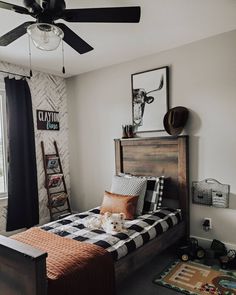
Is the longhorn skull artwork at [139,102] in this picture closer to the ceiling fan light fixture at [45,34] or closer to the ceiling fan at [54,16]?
the ceiling fan at [54,16]

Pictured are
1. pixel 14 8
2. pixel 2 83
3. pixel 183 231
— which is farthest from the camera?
pixel 2 83

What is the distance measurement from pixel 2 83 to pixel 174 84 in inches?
89.3

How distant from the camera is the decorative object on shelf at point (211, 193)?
2.71m

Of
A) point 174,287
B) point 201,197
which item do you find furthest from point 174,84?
point 174,287

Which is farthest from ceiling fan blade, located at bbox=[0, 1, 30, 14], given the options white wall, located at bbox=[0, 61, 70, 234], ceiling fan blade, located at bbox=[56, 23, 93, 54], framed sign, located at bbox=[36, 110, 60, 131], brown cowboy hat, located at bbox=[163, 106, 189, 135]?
framed sign, located at bbox=[36, 110, 60, 131]

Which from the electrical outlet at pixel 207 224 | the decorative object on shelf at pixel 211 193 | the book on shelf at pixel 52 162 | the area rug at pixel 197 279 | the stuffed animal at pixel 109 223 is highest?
the book on shelf at pixel 52 162

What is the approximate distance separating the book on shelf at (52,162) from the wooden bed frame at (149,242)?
3.36 feet

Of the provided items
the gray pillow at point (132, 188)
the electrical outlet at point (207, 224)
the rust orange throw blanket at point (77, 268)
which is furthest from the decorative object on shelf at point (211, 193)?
the rust orange throw blanket at point (77, 268)

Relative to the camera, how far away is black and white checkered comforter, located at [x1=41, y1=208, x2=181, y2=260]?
204 cm

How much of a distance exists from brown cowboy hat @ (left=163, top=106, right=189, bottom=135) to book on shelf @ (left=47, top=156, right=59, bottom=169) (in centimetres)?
185

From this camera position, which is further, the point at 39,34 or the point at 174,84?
the point at 174,84

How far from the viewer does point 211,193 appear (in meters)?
→ 2.80

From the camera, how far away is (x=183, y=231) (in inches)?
115

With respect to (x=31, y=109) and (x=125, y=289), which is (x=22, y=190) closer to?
(x=31, y=109)
